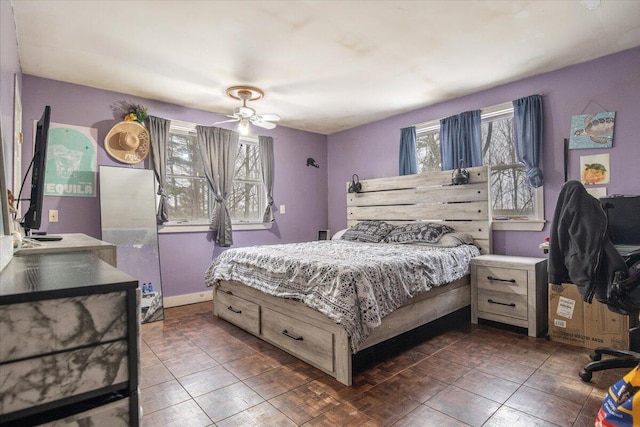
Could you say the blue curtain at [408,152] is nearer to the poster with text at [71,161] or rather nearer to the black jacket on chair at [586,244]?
the black jacket on chair at [586,244]

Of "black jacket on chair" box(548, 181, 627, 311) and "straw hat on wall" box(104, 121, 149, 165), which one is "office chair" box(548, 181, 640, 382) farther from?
"straw hat on wall" box(104, 121, 149, 165)

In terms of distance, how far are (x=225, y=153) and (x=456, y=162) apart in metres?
2.92

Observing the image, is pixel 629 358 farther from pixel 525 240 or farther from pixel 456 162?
pixel 456 162

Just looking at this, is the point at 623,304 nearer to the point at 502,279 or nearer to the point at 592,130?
the point at 502,279

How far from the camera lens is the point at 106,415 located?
0.83m

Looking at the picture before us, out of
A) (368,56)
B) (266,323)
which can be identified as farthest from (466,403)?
(368,56)

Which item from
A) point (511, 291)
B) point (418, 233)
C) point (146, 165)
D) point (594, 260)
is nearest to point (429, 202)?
point (418, 233)

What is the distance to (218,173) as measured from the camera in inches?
171

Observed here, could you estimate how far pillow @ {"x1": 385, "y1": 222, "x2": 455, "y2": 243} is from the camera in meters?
3.61

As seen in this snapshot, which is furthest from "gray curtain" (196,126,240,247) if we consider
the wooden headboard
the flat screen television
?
the flat screen television

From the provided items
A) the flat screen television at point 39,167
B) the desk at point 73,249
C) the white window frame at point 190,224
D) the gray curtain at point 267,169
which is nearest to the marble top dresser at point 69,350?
the desk at point 73,249

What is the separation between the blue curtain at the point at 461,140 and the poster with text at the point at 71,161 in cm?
396

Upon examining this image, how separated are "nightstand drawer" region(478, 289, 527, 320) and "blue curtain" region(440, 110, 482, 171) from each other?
1459 millimetres

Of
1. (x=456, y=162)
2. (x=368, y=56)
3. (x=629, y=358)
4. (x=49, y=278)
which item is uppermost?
(x=368, y=56)
